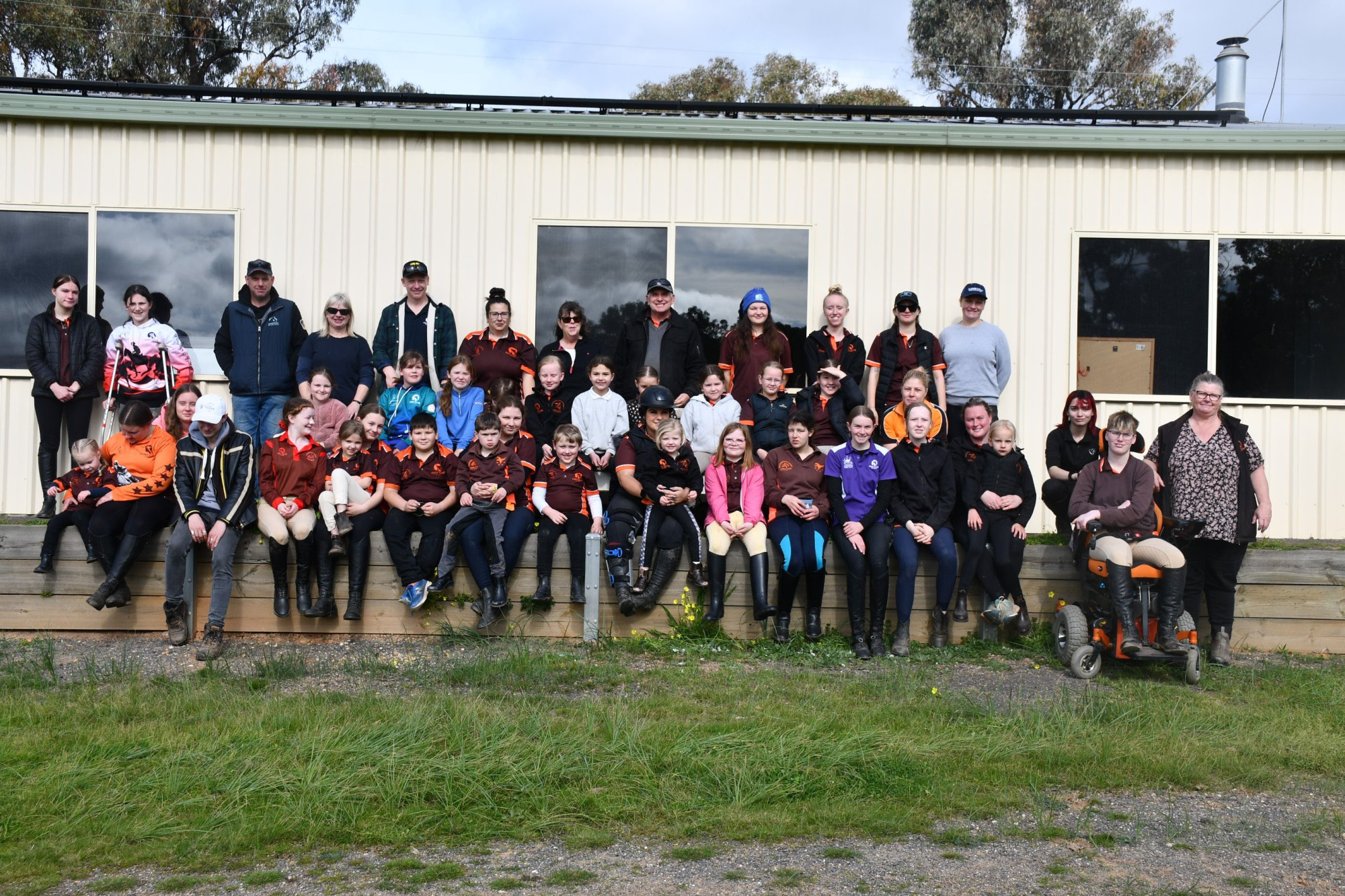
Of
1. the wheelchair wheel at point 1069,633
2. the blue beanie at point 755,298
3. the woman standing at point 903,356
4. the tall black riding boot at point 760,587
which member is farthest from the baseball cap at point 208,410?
the wheelchair wheel at point 1069,633

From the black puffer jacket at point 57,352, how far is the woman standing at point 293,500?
75.5 inches

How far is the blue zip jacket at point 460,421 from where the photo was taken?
26.8 feet

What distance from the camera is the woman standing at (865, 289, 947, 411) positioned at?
8.69 metres

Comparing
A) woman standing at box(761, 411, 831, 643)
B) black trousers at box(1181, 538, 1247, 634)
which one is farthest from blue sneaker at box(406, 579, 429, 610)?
black trousers at box(1181, 538, 1247, 634)

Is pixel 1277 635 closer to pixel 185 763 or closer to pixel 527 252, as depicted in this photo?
pixel 527 252

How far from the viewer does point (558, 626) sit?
24.9 ft

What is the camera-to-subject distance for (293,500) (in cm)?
751

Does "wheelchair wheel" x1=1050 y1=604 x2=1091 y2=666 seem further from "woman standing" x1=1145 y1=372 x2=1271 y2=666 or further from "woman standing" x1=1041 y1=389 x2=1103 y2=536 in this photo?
"woman standing" x1=1041 y1=389 x2=1103 y2=536

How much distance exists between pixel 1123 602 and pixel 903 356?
2.65 meters

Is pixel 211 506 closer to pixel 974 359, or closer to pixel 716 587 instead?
pixel 716 587

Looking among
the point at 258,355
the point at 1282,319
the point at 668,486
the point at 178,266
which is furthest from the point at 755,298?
the point at 178,266

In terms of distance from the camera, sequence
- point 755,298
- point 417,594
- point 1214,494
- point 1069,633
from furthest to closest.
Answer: point 755,298 < point 417,594 < point 1214,494 < point 1069,633

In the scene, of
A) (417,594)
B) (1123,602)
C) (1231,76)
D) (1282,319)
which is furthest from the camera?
(1231,76)

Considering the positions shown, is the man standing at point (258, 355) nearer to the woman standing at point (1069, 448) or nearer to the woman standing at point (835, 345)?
the woman standing at point (835, 345)
